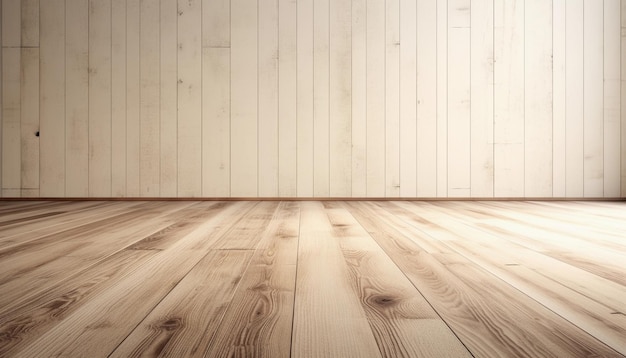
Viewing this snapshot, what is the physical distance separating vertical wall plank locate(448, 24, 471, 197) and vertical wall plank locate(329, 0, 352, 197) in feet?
2.77

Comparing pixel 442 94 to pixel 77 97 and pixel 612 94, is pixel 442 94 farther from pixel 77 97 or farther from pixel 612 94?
pixel 77 97

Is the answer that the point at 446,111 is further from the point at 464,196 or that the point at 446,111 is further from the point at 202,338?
the point at 202,338

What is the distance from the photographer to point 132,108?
3521 mm

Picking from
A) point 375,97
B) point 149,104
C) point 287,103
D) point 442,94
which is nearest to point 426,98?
point 442,94

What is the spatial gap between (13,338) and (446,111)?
337cm

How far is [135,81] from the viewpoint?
11.6ft

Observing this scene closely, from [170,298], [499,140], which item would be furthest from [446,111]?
[170,298]

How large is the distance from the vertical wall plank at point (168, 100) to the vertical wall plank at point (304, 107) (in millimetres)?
1022

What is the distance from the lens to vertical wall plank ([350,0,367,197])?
3.52 metres

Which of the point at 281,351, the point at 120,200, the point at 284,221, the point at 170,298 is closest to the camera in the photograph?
the point at 281,351

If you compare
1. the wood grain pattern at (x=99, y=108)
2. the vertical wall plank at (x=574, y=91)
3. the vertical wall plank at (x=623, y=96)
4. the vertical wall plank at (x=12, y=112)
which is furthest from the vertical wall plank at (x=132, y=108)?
the vertical wall plank at (x=623, y=96)

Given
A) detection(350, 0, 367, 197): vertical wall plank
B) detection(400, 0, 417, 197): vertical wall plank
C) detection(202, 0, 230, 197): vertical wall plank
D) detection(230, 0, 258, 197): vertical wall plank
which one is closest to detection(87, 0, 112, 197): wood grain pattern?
detection(202, 0, 230, 197): vertical wall plank

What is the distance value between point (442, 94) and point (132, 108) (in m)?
2.59

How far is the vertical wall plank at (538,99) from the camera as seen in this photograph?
11.7ft
